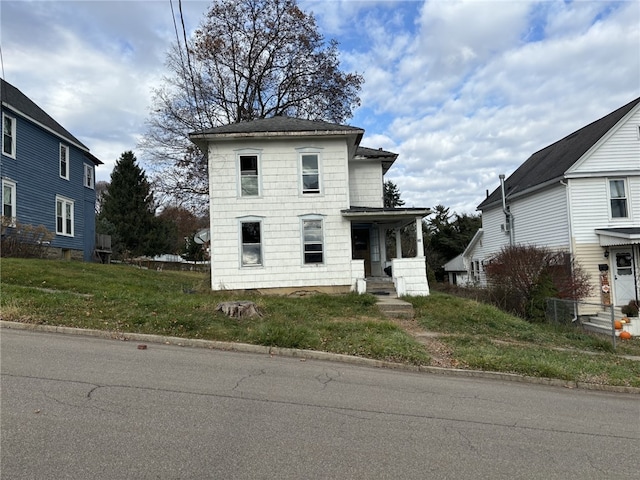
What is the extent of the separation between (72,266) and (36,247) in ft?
13.0

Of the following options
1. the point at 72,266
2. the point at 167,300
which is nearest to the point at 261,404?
the point at 167,300

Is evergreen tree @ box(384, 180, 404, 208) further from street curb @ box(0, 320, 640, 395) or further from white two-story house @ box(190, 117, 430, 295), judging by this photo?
street curb @ box(0, 320, 640, 395)

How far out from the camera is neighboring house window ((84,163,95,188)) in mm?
28094

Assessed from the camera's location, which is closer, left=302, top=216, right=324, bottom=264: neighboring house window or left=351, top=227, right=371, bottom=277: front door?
left=302, top=216, right=324, bottom=264: neighboring house window

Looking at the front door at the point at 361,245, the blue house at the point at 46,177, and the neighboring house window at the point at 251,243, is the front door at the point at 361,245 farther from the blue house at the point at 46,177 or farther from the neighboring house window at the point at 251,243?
the blue house at the point at 46,177

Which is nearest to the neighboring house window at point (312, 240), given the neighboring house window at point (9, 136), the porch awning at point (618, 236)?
the porch awning at point (618, 236)

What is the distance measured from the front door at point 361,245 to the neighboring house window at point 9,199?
14.4m

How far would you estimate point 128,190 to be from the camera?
4684cm

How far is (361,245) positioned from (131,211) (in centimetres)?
3474

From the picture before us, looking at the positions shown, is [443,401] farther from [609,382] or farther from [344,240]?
[344,240]

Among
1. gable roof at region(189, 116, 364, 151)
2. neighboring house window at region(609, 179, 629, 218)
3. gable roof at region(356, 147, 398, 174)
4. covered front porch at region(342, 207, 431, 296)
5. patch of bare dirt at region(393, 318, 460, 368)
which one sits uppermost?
gable roof at region(189, 116, 364, 151)

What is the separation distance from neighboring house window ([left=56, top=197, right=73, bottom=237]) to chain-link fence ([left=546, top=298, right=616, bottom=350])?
23.4 meters

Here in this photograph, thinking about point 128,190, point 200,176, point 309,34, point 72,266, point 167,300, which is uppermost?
point 309,34

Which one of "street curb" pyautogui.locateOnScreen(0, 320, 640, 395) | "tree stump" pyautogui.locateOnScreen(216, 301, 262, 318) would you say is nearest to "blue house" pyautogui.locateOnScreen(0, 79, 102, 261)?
"street curb" pyautogui.locateOnScreen(0, 320, 640, 395)
